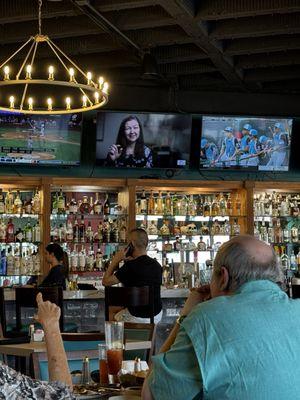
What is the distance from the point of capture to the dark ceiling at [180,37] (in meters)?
7.22

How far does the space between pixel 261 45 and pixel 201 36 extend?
0.90 m

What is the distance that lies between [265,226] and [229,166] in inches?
38.9

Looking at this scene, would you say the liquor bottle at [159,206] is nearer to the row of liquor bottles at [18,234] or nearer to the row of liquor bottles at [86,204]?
the row of liquor bottles at [86,204]

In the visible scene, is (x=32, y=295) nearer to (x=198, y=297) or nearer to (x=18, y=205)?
(x=198, y=297)

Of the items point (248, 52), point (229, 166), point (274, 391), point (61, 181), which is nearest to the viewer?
point (274, 391)

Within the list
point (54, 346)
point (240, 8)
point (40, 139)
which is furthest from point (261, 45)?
point (54, 346)

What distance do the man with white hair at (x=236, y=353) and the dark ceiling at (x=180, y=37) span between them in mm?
5244

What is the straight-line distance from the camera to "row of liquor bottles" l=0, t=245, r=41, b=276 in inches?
363

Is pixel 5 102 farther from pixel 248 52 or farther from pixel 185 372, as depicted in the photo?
pixel 185 372

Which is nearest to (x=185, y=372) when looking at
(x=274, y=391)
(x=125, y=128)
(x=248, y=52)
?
(x=274, y=391)

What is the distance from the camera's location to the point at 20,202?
31.0ft

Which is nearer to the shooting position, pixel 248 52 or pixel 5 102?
pixel 248 52

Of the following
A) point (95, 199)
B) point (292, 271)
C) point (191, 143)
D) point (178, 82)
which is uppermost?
point (178, 82)

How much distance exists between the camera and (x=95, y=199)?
977 centimetres
